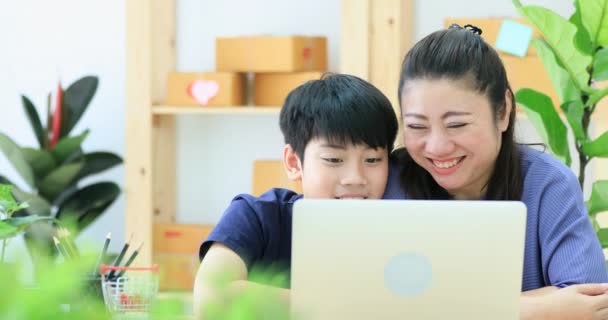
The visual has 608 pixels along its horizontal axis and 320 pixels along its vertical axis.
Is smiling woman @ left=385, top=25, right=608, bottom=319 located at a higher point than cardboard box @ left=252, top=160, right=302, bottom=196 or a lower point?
higher

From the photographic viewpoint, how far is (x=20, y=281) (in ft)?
0.91

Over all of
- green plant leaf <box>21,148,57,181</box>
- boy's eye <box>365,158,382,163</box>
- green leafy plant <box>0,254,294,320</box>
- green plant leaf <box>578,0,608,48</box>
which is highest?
green plant leaf <box>578,0,608,48</box>

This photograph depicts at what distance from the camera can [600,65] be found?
2.21 m

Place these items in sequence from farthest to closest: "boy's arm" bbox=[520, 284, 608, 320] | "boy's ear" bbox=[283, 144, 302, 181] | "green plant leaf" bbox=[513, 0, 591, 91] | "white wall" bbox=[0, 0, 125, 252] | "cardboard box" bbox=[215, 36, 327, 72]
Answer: "white wall" bbox=[0, 0, 125, 252] < "cardboard box" bbox=[215, 36, 327, 72] < "green plant leaf" bbox=[513, 0, 591, 91] < "boy's ear" bbox=[283, 144, 302, 181] < "boy's arm" bbox=[520, 284, 608, 320]

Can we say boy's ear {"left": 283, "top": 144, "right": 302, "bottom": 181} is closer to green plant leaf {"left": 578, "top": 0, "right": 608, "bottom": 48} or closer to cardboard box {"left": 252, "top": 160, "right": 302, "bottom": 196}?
green plant leaf {"left": 578, "top": 0, "right": 608, "bottom": 48}

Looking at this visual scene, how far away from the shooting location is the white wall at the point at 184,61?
3.66m

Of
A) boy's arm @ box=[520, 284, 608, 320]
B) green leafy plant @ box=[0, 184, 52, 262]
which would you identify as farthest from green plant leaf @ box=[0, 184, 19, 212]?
boy's arm @ box=[520, 284, 608, 320]

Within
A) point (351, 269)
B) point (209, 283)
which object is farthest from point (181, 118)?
point (209, 283)

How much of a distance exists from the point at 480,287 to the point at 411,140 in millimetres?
586

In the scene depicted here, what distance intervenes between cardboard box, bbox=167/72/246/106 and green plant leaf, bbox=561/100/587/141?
1.55 metres

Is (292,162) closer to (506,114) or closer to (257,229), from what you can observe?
(257,229)

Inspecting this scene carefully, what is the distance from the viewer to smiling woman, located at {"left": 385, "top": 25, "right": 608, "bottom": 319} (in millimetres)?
1572

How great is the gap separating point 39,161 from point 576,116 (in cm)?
214

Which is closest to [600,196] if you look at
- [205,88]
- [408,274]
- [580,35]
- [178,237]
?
[580,35]
